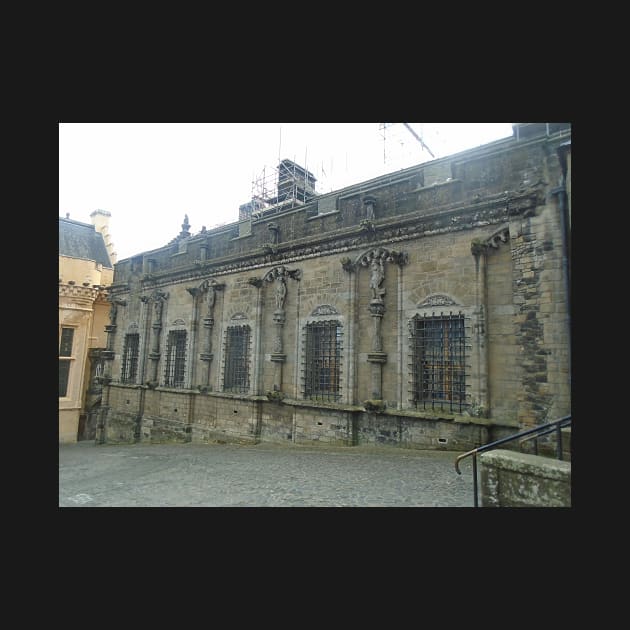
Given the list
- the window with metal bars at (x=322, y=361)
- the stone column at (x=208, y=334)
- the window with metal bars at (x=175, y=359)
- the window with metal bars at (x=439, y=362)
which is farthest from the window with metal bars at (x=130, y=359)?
the window with metal bars at (x=439, y=362)

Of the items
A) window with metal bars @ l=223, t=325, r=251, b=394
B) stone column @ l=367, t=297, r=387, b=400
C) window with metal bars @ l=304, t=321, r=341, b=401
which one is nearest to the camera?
stone column @ l=367, t=297, r=387, b=400

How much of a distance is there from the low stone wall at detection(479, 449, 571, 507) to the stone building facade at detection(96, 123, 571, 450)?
3458 millimetres

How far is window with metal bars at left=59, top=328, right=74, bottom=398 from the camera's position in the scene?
64.2ft

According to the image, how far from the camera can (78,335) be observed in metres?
20.0

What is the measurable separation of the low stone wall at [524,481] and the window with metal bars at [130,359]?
1669 centimetres

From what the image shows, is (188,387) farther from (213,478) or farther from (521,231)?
(521,231)

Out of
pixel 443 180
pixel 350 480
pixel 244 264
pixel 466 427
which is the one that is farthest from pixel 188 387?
pixel 443 180

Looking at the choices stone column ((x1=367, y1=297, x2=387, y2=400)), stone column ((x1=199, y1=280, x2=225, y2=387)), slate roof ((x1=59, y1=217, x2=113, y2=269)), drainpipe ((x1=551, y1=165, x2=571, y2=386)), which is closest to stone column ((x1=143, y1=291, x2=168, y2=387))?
stone column ((x1=199, y1=280, x2=225, y2=387))

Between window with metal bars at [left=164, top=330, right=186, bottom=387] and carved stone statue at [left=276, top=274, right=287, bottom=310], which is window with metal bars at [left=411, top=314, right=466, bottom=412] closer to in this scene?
carved stone statue at [left=276, top=274, right=287, bottom=310]

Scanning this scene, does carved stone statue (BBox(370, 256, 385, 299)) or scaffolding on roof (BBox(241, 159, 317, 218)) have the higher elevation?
scaffolding on roof (BBox(241, 159, 317, 218))

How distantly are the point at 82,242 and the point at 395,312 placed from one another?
22425mm

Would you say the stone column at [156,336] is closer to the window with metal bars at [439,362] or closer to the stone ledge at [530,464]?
the window with metal bars at [439,362]

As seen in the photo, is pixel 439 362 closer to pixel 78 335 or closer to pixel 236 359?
pixel 236 359

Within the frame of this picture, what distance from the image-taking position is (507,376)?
7855 millimetres
